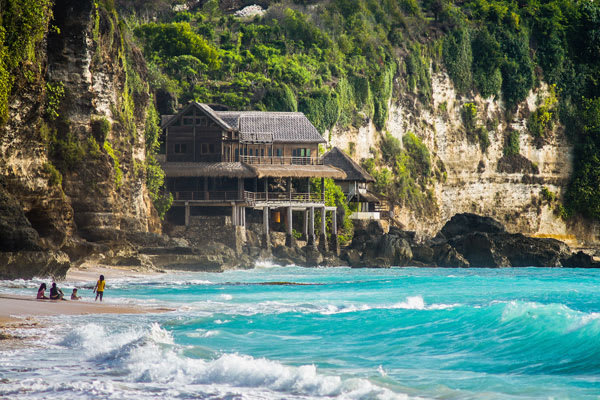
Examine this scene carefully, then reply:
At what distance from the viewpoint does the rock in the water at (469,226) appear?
6038cm

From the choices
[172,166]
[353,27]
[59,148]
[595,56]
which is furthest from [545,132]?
[59,148]

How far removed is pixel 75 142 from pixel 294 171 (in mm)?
16734

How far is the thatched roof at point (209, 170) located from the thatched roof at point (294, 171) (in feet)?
2.19

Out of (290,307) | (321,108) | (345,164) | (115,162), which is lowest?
(290,307)

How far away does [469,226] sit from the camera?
61.4 metres

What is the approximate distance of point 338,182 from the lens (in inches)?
2452

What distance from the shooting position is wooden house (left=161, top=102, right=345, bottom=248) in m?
51.4

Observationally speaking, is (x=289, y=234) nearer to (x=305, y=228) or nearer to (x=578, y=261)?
(x=305, y=228)

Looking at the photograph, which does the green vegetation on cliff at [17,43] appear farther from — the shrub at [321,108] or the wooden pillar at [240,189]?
the shrub at [321,108]

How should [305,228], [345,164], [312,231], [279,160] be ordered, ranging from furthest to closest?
1. [345,164]
2. [305,228]
3. [279,160]
4. [312,231]

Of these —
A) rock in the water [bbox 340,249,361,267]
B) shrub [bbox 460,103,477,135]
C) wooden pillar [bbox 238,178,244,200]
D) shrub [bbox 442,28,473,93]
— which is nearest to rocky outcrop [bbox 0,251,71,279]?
wooden pillar [bbox 238,178,244,200]

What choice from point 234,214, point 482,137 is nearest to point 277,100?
point 234,214

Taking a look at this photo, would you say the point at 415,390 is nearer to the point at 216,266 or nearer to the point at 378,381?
the point at 378,381

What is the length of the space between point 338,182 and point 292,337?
142 feet
